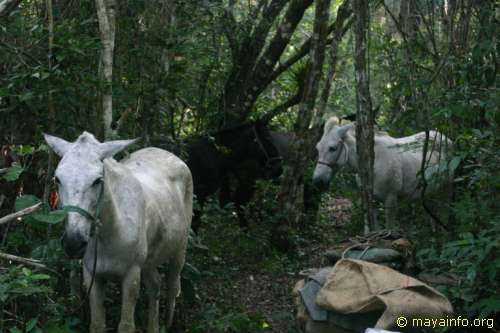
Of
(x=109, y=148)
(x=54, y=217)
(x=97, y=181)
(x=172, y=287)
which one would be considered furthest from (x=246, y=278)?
(x=54, y=217)

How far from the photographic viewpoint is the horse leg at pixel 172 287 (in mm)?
6895

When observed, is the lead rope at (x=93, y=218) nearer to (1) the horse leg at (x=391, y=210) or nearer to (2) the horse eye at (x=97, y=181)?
(2) the horse eye at (x=97, y=181)

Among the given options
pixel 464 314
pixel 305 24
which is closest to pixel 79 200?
pixel 464 314

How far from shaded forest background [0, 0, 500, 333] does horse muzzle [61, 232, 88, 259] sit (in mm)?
202

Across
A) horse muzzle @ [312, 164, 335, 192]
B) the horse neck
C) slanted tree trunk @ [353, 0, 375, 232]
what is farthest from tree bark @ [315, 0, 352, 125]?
slanted tree trunk @ [353, 0, 375, 232]

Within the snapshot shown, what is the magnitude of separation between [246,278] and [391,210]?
2.30 m

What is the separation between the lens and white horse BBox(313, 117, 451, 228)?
1019 cm

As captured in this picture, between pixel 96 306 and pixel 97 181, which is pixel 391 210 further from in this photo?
pixel 97 181

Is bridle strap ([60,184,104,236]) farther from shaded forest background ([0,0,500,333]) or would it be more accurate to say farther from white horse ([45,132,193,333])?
shaded forest background ([0,0,500,333])

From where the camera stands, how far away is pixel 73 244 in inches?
192

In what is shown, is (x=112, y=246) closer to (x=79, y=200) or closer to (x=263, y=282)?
(x=79, y=200)

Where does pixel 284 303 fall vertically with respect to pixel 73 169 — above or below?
below

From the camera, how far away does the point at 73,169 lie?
498 cm

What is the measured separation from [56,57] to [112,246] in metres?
1.94
